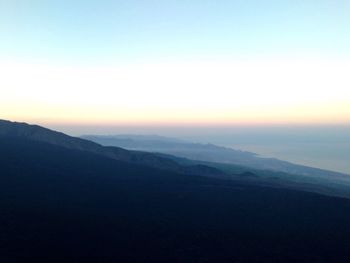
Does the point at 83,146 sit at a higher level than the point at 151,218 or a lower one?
higher

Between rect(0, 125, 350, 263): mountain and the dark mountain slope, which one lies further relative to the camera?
the dark mountain slope

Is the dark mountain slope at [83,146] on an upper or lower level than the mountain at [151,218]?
upper

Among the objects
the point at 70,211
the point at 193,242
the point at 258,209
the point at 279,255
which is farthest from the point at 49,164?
the point at 279,255

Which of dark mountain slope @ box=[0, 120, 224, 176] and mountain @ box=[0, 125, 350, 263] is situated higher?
dark mountain slope @ box=[0, 120, 224, 176]

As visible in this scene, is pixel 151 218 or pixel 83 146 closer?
pixel 151 218

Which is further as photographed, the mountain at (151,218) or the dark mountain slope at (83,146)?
the dark mountain slope at (83,146)
